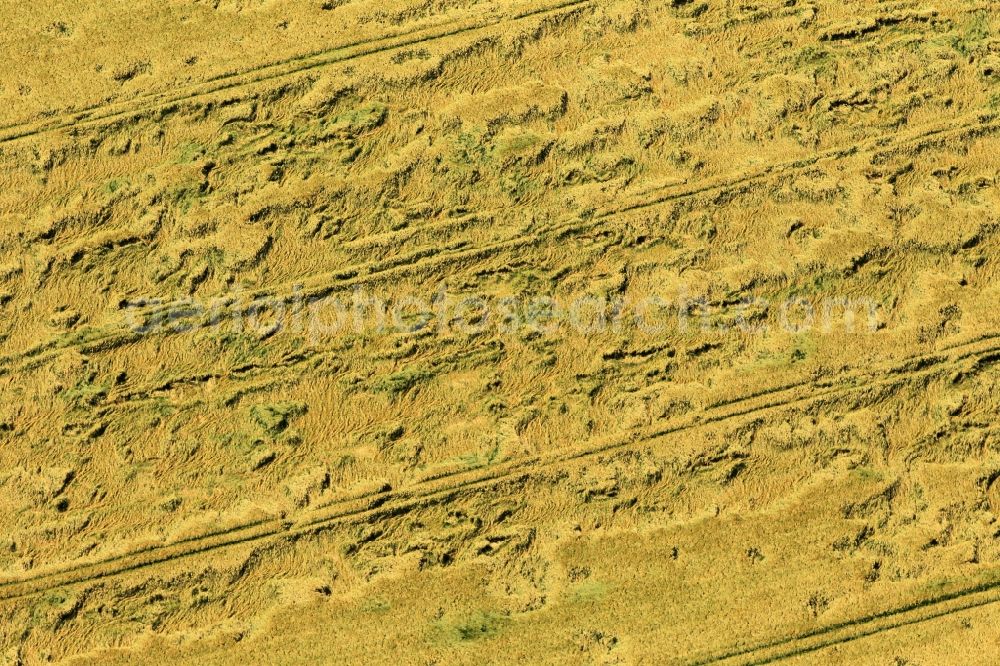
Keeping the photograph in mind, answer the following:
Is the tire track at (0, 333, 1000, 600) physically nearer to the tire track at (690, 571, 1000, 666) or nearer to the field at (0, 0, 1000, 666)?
the field at (0, 0, 1000, 666)

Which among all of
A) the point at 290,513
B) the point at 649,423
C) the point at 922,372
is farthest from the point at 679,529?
the point at 290,513

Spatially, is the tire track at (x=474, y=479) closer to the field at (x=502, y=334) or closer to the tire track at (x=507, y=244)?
the field at (x=502, y=334)

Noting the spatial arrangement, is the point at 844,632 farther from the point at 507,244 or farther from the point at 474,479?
the point at 507,244

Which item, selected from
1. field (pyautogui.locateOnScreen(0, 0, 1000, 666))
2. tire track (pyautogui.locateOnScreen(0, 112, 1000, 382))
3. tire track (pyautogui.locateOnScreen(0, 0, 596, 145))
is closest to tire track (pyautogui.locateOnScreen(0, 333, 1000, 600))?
field (pyautogui.locateOnScreen(0, 0, 1000, 666))

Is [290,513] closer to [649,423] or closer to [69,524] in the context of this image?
[69,524]

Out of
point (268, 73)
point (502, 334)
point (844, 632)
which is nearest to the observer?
point (844, 632)

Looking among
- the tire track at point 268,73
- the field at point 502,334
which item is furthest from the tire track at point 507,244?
the tire track at point 268,73

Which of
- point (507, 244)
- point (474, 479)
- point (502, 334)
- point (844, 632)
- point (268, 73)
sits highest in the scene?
point (268, 73)

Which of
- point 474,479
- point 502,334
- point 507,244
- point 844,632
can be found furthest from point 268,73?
point 844,632
